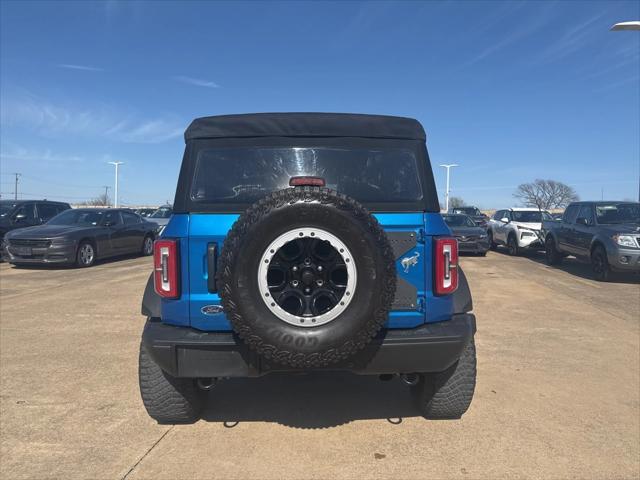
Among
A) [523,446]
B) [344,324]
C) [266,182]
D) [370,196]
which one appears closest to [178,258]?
[266,182]

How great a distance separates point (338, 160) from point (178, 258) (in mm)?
1196

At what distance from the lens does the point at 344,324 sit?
2287mm

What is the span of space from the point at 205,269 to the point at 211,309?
241 millimetres

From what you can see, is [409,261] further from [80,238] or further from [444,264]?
[80,238]

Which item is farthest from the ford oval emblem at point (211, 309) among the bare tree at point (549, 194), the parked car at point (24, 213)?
the bare tree at point (549, 194)

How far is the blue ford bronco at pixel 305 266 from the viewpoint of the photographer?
2.29 meters

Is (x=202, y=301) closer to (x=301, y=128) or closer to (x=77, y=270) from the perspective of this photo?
(x=301, y=128)

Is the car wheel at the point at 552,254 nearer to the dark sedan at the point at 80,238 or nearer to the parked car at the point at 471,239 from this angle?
the parked car at the point at 471,239

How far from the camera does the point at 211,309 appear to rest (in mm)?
2574

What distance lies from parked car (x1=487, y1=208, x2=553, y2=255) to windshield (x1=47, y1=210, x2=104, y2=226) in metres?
13.1

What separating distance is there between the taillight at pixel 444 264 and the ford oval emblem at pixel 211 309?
133 centimetres

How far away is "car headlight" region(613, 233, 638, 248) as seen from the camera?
8648 millimetres

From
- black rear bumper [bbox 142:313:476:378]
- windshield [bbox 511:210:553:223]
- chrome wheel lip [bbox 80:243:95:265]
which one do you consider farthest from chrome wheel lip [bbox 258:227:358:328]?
windshield [bbox 511:210:553:223]

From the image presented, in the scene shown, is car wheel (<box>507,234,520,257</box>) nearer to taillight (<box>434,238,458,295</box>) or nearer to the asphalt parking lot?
the asphalt parking lot
